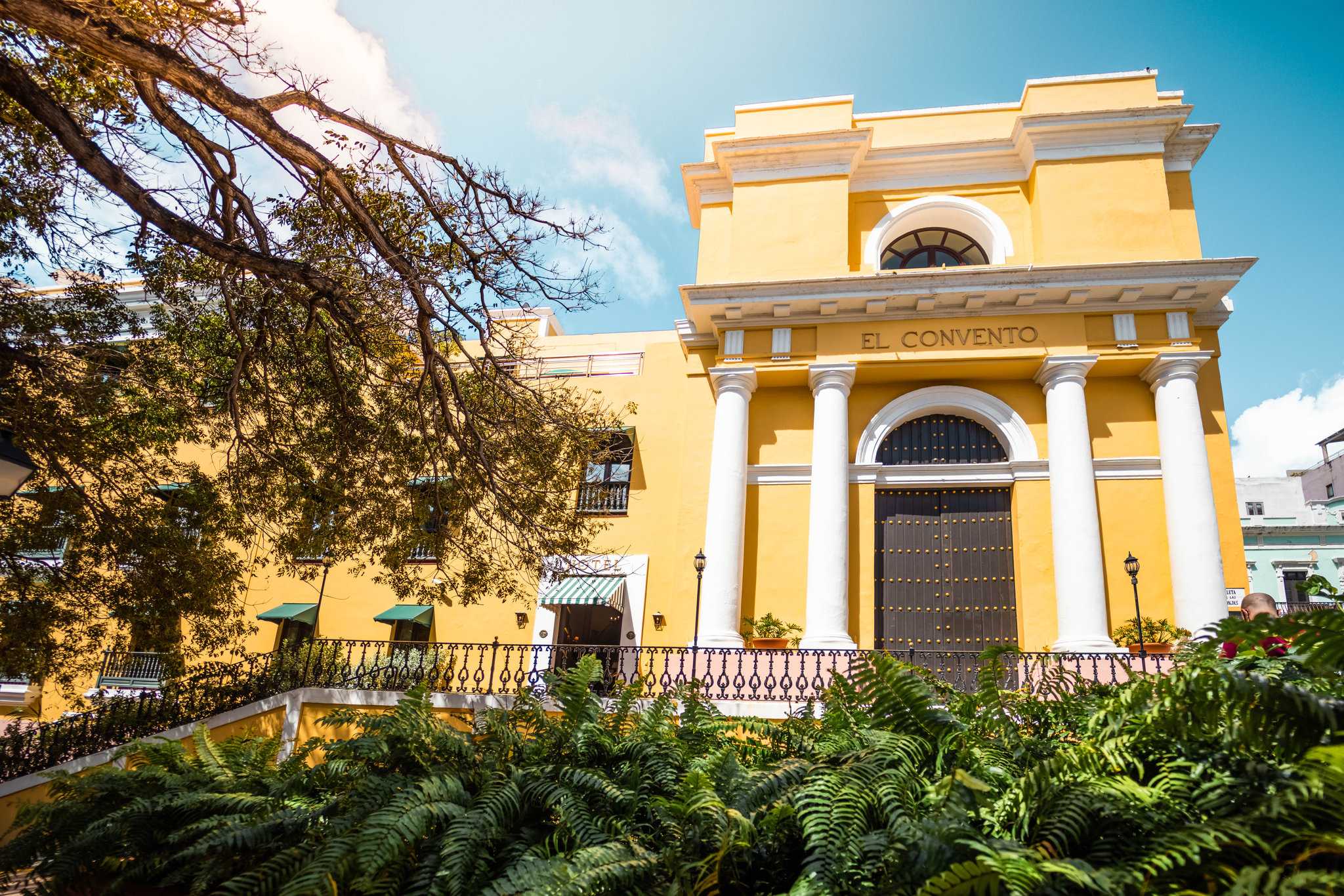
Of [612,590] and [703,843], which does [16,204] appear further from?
[612,590]

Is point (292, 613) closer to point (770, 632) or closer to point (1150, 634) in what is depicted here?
point (770, 632)

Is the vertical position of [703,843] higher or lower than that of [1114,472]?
lower

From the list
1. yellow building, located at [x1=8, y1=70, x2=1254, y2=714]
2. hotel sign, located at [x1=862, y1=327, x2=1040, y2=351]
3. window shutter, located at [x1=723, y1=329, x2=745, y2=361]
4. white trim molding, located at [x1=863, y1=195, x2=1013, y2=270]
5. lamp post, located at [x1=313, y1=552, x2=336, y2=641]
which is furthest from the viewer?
lamp post, located at [x1=313, y1=552, x2=336, y2=641]

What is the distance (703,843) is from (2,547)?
29.1ft

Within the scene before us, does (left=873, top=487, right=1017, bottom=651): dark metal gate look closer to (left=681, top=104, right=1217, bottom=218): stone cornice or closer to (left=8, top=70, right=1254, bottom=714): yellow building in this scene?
(left=8, top=70, right=1254, bottom=714): yellow building

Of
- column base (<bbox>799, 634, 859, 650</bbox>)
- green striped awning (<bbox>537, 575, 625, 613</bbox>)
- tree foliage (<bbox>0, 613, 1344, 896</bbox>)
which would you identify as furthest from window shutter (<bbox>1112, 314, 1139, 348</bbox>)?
tree foliage (<bbox>0, 613, 1344, 896</bbox>)

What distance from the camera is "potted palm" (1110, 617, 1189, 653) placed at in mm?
12086

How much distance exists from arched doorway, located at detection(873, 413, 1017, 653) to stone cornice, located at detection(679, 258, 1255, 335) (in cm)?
225

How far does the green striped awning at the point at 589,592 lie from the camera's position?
53.0 ft

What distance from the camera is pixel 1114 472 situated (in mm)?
13914

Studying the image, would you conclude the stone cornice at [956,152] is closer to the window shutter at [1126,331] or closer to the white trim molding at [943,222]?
Answer: the white trim molding at [943,222]

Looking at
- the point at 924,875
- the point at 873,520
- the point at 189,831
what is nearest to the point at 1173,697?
the point at 924,875

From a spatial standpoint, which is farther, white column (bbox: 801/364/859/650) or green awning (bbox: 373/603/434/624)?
green awning (bbox: 373/603/434/624)

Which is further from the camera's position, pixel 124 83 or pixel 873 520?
pixel 873 520
